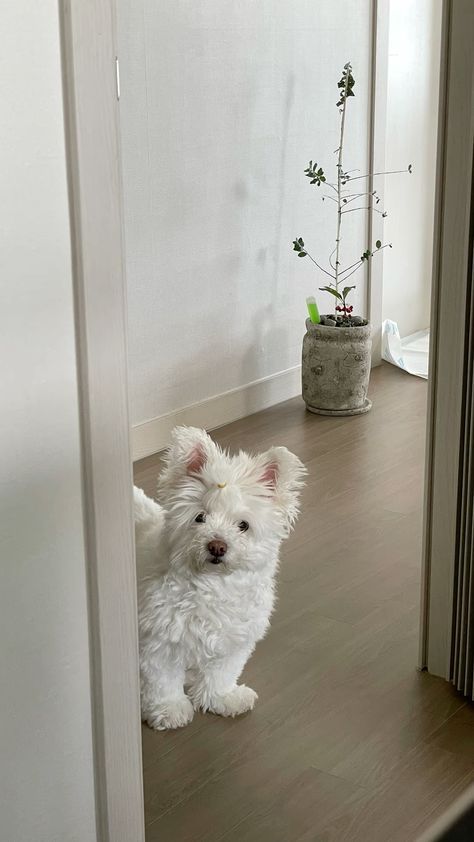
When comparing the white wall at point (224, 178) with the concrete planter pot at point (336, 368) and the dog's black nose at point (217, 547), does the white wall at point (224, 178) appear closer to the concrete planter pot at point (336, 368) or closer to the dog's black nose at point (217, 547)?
the concrete planter pot at point (336, 368)

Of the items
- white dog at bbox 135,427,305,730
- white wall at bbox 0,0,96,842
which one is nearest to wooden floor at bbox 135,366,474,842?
white dog at bbox 135,427,305,730

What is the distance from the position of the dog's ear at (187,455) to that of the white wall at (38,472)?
0.68 meters

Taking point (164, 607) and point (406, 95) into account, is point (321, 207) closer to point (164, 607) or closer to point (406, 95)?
point (406, 95)

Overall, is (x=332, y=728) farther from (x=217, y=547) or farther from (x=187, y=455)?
(x=187, y=455)

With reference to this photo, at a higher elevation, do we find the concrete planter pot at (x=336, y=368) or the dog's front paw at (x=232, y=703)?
the concrete planter pot at (x=336, y=368)

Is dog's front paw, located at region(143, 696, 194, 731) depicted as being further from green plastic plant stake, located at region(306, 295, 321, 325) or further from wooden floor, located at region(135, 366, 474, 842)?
green plastic plant stake, located at region(306, 295, 321, 325)

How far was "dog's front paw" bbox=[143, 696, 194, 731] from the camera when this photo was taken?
7.20 ft

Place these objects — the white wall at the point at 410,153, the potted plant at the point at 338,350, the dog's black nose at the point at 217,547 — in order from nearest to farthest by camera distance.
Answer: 1. the dog's black nose at the point at 217,547
2. the potted plant at the point at 338,350
3. the white wall at the point at 410,153

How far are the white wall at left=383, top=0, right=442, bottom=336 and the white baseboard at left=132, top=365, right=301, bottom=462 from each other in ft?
3.75

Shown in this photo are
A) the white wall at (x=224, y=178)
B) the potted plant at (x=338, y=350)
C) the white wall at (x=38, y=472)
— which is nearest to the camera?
the white wall at (x=38, y=472)

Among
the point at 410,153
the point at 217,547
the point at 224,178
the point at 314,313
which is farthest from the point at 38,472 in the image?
the point at 410,153

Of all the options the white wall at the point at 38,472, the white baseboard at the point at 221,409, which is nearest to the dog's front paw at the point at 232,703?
the white wall at the point at 38,472

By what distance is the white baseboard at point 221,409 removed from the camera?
380 centimetres

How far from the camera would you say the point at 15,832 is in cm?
144
